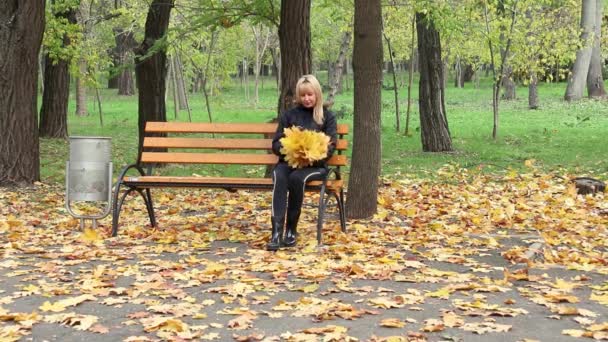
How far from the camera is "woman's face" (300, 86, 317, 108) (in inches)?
317

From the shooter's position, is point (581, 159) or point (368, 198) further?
point (581, 159)

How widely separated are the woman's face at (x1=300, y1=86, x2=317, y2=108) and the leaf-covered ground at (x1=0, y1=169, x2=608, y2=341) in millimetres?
1211

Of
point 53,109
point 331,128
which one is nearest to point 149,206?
point 331,128

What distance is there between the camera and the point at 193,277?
248 inches

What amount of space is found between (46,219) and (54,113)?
1062 cm

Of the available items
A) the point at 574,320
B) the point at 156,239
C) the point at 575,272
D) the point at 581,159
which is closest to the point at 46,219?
the point at 156,239

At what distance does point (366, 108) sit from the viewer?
9016 mm

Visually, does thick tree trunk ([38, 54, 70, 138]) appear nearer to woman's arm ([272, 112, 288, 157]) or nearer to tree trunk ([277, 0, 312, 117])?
tree trunk ([277, 0, 312, 117])

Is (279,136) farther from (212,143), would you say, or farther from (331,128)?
(212,143)

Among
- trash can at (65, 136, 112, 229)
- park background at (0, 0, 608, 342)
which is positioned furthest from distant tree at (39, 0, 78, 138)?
trash can at (65, 136, 112, 229)

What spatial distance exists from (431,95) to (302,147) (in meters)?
8.81

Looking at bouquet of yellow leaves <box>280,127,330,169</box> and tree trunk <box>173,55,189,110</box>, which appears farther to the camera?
tree trunk <box>173,55,189,110</box>

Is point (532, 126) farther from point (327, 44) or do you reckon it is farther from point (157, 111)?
point (327, 44)

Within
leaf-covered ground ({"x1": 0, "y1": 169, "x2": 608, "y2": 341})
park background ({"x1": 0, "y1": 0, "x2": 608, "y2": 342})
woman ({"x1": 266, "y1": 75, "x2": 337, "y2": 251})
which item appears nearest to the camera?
leaf-covered ground ({"x1": 0, "y1": 169, "x2": 608, "y2": 341})
